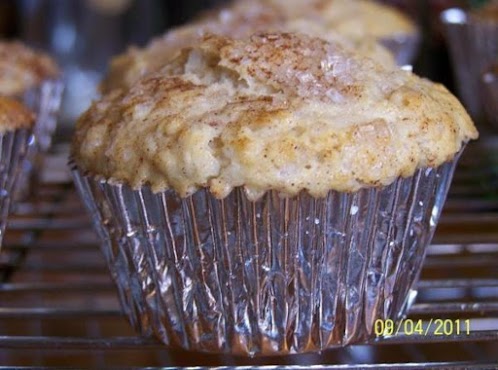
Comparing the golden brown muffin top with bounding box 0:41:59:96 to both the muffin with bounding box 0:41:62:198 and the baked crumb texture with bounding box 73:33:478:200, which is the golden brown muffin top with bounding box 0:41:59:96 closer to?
the muffin with bounding box 0:41:62:198

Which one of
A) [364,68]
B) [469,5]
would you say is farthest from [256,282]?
[469,5]

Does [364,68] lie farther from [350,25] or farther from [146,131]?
[350,25]

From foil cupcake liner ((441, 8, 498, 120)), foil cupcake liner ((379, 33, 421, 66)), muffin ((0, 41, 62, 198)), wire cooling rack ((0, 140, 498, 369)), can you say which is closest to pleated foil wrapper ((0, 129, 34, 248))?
wire cooling rack ((0, 140, 498, 369))

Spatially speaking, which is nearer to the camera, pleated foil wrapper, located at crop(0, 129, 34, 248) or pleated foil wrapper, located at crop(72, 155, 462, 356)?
pleated foil wrapper, located at crop(72, 155, 462, 356)

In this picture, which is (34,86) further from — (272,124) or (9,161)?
(272,124)

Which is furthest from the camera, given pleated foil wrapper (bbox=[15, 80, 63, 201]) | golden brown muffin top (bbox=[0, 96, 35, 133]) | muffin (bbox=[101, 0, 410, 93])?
pleated foil wrapper (bbox=[15, 80, 63, 201])
